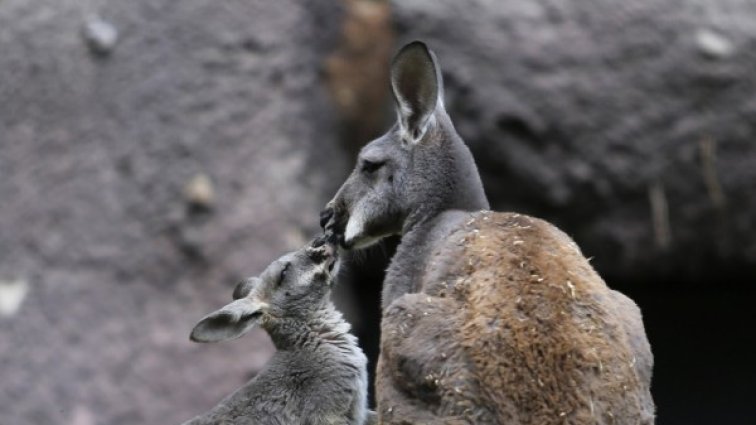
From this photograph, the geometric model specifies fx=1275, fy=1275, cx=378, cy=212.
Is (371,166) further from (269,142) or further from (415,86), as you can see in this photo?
(269,142)

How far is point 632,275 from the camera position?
9.44 m

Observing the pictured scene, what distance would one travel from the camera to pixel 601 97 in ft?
29.4

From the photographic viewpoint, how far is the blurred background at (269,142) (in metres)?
Result: 8.44

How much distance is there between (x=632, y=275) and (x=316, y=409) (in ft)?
14.6

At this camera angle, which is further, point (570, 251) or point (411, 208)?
point (411, 208)

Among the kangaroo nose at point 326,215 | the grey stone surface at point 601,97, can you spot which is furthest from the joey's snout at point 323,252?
the grey stone surface at point 601,97

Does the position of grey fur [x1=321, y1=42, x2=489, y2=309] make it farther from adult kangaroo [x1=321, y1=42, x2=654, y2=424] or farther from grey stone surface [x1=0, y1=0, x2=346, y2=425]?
grey stone surface [x1=0, y1=0, x2=346, y2=425]

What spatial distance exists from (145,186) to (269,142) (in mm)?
903

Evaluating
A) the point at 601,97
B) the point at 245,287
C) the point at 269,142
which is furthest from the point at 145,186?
the point at 601,97

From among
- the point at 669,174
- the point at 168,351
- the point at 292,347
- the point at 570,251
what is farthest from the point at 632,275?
the point at 570,251

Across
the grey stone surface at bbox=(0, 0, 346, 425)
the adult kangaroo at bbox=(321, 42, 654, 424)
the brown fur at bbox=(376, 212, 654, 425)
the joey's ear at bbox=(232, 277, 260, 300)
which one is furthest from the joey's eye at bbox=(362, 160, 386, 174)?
the grey stone surface at bbox=(0, 0, 346, 425)

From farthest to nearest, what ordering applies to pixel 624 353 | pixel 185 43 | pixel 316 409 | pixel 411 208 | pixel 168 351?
pixel 185 43 < pixel 168 351 < pixel 316 409 < pixel 411 208 < pixel 624 353

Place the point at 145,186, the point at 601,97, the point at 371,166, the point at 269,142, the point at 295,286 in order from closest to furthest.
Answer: the point at 371,166 < the point at 295,286 < the point at 145,186 < the point at 269,142 < the point at 601,97

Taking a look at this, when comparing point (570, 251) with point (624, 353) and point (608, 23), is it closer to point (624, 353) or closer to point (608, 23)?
point (624, 353)
